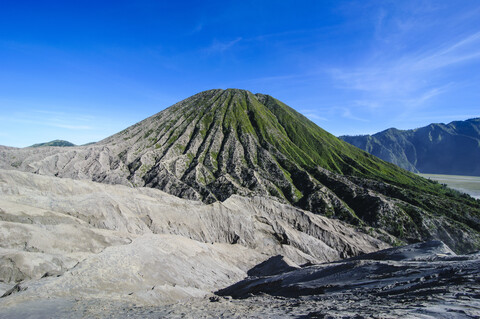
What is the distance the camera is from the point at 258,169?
372ft

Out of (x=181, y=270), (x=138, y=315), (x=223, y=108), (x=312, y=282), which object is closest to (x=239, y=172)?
(x=223, y=108)

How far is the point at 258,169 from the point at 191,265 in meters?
77.0

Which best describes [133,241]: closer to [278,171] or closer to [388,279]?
[388,279]

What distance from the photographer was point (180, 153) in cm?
12494

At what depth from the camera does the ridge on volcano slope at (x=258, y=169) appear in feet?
284

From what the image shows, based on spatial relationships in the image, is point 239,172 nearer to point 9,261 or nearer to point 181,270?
point 181,270

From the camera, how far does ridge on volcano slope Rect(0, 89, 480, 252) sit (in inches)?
3410

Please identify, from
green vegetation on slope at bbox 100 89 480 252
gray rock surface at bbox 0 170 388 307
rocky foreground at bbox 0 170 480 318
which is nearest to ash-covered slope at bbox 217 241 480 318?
→ rocky foreground at bbox 0 170 480 318

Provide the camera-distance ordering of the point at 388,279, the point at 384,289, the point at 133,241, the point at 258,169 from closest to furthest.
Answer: the point at 384,289 < the point at 388,279 < the point at 133,241 < the point at 258,169

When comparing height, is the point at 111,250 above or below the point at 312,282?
above

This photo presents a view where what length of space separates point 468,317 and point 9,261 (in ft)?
134

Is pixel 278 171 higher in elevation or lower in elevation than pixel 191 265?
higher

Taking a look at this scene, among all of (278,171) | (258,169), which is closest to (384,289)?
(278,171)

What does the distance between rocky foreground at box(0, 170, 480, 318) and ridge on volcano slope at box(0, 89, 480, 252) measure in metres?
31.1
